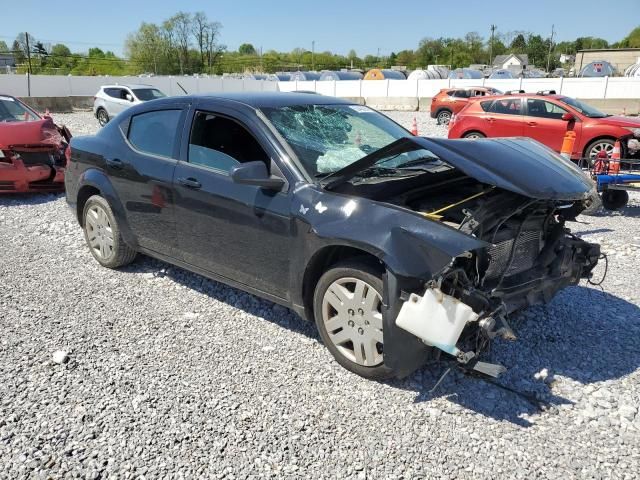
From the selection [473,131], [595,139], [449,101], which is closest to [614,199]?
Result: [595,139]

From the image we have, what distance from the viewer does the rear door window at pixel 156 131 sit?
4.39 metres

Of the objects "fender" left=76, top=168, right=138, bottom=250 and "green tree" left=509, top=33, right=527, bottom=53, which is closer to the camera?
"fender" left=76, top=168, right=138, bottom=250

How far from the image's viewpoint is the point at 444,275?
2.89 meters

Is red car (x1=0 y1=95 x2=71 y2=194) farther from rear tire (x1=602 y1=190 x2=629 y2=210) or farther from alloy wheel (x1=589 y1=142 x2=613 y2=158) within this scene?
alloy wheel (x1=589 y1=142 x2=613 y2=158)

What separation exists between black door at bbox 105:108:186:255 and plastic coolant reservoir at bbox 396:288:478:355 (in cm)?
230

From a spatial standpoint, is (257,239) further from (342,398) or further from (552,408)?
(552,408)

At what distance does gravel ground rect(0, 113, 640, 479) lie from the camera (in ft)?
8.78

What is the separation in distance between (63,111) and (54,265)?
83.3ft

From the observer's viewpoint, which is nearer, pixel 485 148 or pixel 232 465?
pixel 232 465

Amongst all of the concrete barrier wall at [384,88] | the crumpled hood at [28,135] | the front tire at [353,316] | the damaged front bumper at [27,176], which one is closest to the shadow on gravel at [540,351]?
the front tire at [353,316]

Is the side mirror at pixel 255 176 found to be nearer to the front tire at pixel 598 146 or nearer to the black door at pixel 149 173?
the black door at pixel 149 173

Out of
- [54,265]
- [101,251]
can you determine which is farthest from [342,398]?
[54,265]

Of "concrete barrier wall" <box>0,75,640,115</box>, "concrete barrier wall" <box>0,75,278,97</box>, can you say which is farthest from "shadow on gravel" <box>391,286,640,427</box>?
"concrete barrier wall" <box>0,75,278,97</box>

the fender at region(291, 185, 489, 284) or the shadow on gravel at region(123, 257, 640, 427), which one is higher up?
the fender at region(291, 185, 489, 284)
